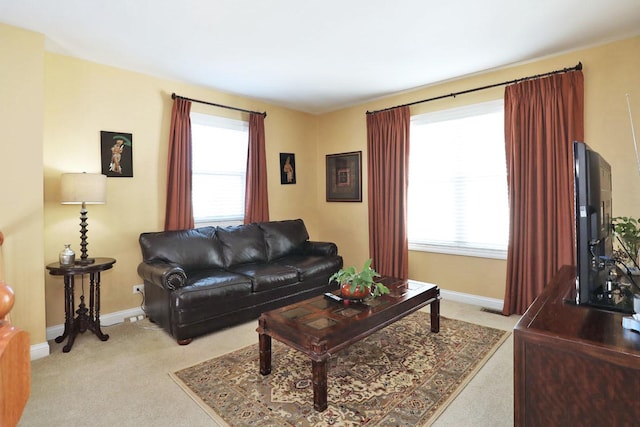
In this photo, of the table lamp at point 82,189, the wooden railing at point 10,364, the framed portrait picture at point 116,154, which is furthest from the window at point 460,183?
the wooden railing at point 10,364

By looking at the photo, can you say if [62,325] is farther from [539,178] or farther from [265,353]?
[539,178]

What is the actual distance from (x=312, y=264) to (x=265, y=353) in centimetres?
165

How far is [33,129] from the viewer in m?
2.69

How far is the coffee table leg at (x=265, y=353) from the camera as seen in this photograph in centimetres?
236

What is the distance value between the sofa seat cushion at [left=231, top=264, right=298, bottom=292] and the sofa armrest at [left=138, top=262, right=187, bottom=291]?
0.66m

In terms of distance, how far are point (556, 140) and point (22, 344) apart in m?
4.05

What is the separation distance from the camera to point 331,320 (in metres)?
2.25

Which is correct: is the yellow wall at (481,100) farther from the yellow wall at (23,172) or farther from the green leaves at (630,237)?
the yellow wall at (23,172)

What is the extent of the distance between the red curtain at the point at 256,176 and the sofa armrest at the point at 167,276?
5.09ft

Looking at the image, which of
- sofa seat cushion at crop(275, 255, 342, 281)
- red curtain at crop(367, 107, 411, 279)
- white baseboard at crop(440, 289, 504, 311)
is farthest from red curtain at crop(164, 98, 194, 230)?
white baseboard at crop(440, 289, 504, 311)

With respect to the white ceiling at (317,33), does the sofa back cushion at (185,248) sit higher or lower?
lower

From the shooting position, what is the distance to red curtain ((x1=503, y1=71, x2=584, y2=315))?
3.23 meters

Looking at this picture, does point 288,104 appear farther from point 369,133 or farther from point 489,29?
point 489,29

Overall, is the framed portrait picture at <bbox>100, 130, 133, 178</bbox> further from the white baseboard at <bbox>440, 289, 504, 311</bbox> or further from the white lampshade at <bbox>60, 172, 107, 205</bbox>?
the white baseboard at <bbox>440, 289, 504, 311</bbox>
